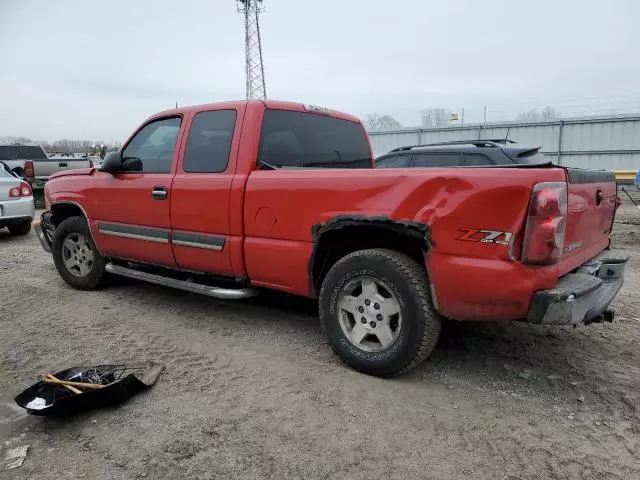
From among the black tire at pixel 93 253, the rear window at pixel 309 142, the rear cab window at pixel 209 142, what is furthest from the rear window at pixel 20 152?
the rear window at pixel 309 142

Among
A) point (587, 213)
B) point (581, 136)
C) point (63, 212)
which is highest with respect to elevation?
point (581, 136)

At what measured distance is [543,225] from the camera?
2783 mm

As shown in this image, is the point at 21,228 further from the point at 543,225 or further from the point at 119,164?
the point at 543,225

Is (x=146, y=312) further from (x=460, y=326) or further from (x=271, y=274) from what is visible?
(x=460, y=326)

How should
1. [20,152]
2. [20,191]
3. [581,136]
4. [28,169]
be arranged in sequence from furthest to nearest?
[581,136], [20,152], [28,169], [20,191]

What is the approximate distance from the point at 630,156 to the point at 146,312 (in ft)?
61.3

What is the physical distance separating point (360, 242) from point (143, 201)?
2218mm

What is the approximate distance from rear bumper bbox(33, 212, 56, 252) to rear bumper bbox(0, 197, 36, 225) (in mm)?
3920

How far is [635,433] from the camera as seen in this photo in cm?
281

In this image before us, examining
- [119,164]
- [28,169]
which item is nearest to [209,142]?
[119,164]

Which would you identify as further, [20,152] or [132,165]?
[20,152]

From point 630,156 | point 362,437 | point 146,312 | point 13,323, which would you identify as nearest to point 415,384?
point 362,437

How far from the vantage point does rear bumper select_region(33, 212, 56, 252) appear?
6025 millimetres


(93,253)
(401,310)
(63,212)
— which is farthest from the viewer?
(63,212)
